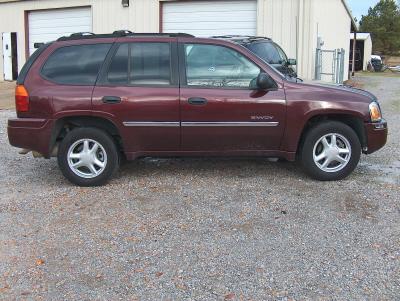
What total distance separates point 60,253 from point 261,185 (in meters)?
2.66

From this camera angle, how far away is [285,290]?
12.1 feet

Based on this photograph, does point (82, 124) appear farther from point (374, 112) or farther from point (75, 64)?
point (374, 112)

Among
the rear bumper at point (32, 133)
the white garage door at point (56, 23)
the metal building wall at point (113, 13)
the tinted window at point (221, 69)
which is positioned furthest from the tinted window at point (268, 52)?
the white garage door at point (56, 23)

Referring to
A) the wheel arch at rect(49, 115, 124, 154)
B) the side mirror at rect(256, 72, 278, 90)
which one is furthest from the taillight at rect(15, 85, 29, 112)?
the side mirror at rect(256, 72, 278, 90)

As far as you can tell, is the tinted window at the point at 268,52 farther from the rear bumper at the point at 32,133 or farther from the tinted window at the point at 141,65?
the rear bumper at the point at 32,133

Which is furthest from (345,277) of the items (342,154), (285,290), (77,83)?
(77,83)

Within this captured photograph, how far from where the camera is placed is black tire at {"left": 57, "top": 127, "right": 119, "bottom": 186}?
6164mm

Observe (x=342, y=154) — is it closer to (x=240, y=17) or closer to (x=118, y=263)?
(x=118, y=263)

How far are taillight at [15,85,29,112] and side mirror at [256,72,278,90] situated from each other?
104 inches

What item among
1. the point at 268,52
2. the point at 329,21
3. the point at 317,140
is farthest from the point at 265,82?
the point at 329,21

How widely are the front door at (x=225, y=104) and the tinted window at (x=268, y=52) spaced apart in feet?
9.47

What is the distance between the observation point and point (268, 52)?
9531 millimetres

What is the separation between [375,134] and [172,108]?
241 centimetres

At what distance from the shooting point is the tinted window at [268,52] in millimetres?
9133
